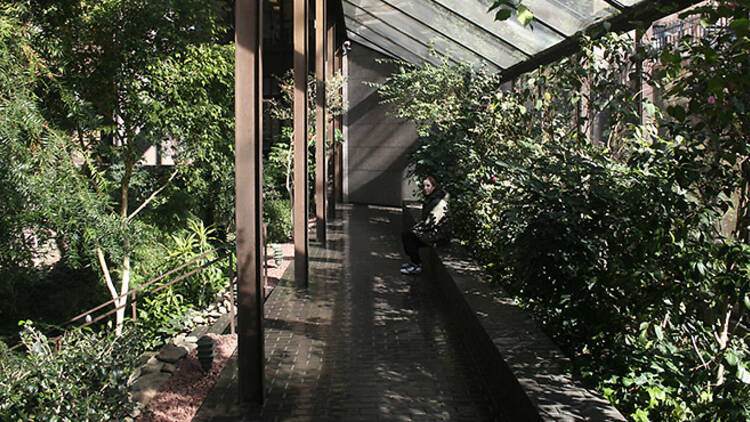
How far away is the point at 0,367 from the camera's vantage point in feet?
7.97

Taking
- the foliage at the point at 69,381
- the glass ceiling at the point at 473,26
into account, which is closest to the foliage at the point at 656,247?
the glass ceiling at the point at 473,26

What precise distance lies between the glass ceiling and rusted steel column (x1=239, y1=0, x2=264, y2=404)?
1.85 metres

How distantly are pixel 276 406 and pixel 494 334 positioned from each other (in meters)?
1.25

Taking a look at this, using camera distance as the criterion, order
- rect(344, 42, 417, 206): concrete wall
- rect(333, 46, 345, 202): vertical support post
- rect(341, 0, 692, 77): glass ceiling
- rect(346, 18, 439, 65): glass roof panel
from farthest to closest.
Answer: rect(344, 42, 417, 206): concrete wall → rect(333, 46, 345, 202): vertical support post → rect(346, 18, 439, 65): glass roof panel → rect(341, 0, 692, 77): glass ceiling

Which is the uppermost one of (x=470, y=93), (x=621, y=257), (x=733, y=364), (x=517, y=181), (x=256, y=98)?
(x=470, y=93)

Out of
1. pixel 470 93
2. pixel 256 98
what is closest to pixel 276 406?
pixel 256 98

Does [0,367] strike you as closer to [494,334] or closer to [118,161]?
[494,334]

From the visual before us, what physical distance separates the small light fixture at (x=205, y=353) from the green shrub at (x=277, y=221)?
19.5 ft

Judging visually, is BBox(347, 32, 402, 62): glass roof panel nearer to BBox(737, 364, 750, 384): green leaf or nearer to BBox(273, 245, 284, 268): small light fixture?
BBox(273, 245, 284, 268): small light fixture

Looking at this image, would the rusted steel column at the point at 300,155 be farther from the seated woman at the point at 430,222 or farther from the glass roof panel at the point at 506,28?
the glass roof panel at the point at 506,28

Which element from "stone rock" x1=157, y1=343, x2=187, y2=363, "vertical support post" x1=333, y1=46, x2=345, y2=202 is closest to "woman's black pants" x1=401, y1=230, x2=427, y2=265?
"stone rock" x1=157, y1=343, x2=187, y2=363

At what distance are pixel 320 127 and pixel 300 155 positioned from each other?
1.89 metres

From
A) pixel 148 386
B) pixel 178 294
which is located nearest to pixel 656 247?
pixel 148 386

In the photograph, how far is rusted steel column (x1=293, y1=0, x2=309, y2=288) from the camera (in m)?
6.13
